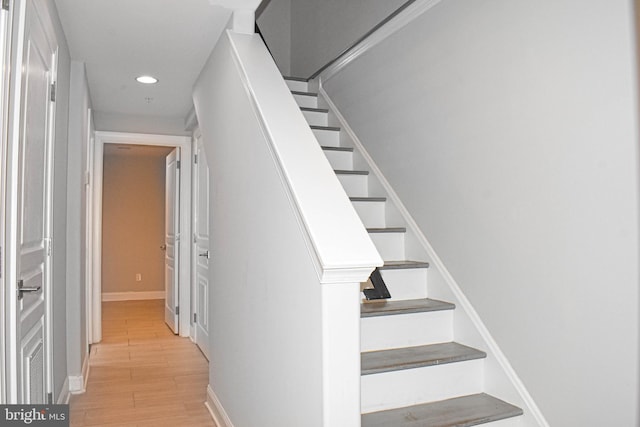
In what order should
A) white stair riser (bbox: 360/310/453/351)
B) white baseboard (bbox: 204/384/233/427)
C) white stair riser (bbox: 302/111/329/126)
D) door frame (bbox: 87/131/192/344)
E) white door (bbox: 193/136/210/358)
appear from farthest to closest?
door frame (bbox: 87/131/192/344), white door (bbox: 193/136/210/358), white stair riser (bbox: 302/111/329/126), white baseboard (bbox: 204/384/233/427), white stair riser (bbox: 360/310/453/351)

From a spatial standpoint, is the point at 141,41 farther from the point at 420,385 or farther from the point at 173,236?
the point at 173,236

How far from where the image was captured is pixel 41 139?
7.39 ft

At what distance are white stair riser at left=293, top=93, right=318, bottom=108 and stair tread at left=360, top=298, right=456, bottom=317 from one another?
6.56ft

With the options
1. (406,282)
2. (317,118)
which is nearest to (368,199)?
(406,282)

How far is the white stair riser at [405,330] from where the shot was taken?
7.86 feet

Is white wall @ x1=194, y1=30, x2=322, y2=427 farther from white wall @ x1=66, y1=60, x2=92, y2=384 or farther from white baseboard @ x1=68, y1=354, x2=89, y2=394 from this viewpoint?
white baseboard @ x1=68, y1=354, x2=89, y2=394

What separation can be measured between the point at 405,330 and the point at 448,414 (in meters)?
0.47

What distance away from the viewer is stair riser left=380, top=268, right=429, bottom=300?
2.71 meters

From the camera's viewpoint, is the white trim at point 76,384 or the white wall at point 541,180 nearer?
the white wall at point 541,180

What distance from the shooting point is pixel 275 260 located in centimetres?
204

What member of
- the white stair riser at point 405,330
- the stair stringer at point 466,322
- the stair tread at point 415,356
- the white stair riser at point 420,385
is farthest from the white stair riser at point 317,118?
the white stair riser at point 420,385

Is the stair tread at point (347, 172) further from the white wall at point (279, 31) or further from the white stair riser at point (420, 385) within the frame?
the white wall at point (279, 31)

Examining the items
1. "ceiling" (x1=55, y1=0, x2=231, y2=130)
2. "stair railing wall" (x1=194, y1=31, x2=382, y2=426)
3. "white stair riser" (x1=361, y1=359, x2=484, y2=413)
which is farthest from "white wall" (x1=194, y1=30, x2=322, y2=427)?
"white stair riser" (x1=361, y1=359, x2=484, y2=413)

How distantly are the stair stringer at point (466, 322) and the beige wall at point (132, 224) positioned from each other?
514 centimetres
